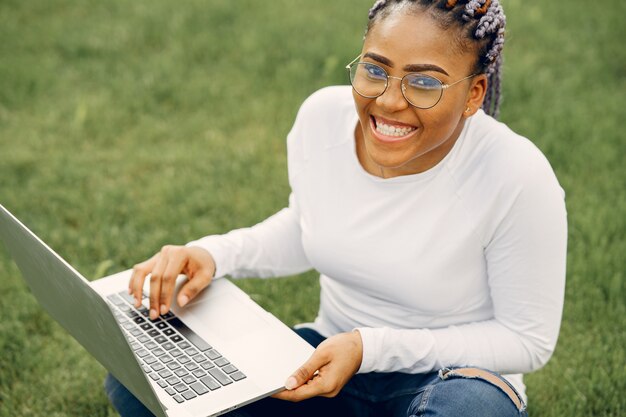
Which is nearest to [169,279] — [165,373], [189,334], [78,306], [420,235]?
[189,334]

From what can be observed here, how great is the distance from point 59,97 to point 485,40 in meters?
2.90

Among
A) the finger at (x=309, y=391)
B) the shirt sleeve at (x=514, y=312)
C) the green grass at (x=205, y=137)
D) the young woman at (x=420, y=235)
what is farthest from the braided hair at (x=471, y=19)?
the green grass at (x=205, y=137)

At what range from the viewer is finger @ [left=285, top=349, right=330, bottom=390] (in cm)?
180

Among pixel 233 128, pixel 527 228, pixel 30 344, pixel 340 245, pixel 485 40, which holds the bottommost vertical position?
→ pixel 30 344

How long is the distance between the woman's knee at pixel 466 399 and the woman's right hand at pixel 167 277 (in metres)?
0.60

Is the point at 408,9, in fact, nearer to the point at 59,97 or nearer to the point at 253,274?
the point at 253,274

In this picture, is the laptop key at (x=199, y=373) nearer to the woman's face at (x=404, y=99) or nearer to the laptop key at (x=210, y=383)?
the laptop key at (x=210, y=383)

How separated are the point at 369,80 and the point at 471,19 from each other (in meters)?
0.25

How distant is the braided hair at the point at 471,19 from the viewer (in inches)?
71.3

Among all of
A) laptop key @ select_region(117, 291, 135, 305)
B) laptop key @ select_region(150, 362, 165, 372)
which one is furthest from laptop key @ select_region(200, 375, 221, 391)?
laptop key @ select_region(117, 291, 135, 305)

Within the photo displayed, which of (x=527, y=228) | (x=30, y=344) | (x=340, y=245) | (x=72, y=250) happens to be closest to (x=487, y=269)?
(x=527, y=228)

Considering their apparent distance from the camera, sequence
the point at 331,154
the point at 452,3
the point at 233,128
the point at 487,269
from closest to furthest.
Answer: the point at 452,3
the point at 487,269
the point at 331,154
the point at 233,128

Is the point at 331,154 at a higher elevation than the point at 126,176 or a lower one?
higher

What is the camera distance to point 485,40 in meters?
1.86
